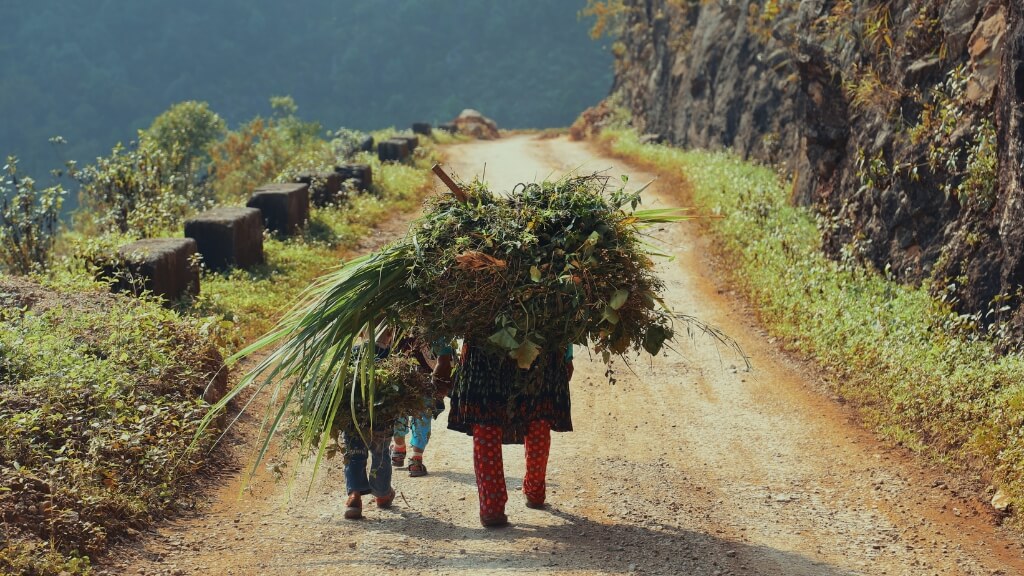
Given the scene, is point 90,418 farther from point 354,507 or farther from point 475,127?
point 475,127

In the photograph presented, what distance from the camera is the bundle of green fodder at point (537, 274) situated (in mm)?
5008

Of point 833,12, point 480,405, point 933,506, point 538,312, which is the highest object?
point 833,12

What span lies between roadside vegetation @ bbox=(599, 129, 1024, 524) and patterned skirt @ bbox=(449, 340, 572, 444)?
2.88m

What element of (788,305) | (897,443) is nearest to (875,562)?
(897,443)

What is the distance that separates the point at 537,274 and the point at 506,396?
85cm

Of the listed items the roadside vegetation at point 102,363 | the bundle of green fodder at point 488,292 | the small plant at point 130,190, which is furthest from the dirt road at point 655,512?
the small plant at point 130,190

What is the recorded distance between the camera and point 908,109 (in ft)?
34.3

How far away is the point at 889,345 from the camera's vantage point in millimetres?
8344

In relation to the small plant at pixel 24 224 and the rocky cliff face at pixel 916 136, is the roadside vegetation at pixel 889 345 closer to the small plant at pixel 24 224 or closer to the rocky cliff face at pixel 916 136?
the rocky cliff face at pixel 916 136

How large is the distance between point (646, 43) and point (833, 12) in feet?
57.6

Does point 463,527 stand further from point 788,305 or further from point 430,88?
point 430,88

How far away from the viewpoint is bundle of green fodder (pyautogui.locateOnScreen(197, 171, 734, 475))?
5027 millimetres

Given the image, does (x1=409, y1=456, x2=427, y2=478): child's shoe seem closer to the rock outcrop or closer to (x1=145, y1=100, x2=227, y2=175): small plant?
the rock outcrop

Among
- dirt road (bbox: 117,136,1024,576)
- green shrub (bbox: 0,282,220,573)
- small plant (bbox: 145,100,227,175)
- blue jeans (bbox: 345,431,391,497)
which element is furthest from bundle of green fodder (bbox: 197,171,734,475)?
small plant (bbox: 145,100,227,175)
